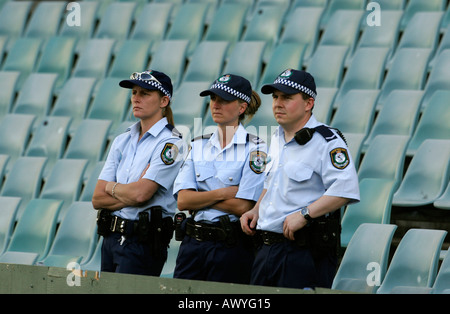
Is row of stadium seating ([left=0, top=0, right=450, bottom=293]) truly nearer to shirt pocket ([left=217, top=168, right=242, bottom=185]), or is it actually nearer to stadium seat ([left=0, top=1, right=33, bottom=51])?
stadium seat ([left=0, top=1, right=33, bottom=51])

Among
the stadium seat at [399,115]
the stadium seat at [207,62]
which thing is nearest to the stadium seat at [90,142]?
the stadium seat at [207,62]

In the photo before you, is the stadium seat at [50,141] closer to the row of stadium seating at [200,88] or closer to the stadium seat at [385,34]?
the row of stadium seating at [200,88]

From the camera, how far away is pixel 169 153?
3.62 m

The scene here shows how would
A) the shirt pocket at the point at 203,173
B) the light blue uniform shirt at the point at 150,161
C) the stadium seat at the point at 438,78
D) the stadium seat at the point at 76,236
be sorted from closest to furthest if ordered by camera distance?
1. the shirt pocket at the point at 203,173
2. the light blue uniform shirt at the point at 150,161
3. the stadium seat at the point at 76,236
4. the stadium seat at the point at 438,78

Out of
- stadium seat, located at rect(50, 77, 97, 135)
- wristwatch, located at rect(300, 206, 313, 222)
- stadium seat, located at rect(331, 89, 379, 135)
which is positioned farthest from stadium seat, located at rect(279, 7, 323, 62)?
wristwatch, located at rect(300, 206, 313, 222)

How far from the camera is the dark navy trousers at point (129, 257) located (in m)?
3.46

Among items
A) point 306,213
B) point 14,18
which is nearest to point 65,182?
point 306,213

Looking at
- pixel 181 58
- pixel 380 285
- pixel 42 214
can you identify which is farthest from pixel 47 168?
pixel 380 285

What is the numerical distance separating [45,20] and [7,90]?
1.17 metres

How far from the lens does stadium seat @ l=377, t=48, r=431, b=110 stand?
5.61 meters

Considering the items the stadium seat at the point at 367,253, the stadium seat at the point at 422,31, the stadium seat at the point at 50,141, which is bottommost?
the stadium seat at the point at 367,253

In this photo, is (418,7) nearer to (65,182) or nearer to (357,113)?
(357,113)

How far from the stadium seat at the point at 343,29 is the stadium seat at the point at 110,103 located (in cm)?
160
